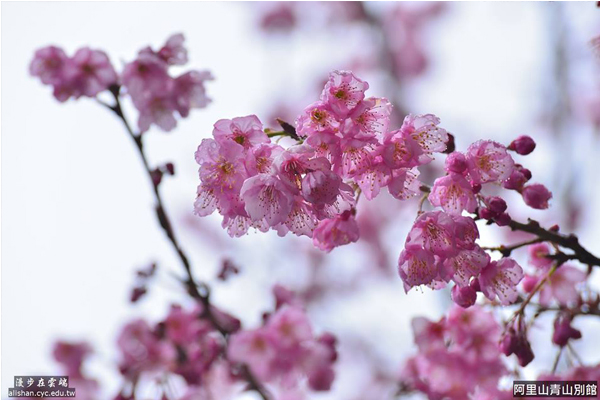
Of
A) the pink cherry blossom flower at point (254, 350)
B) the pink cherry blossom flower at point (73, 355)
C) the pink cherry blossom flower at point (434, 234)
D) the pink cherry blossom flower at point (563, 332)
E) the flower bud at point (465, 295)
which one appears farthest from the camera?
the pink cherry blossom flower at point (73, 355)

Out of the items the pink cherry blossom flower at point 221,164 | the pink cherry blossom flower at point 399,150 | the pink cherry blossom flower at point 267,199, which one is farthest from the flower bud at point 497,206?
the pink cherry blossom flower at point 221,164

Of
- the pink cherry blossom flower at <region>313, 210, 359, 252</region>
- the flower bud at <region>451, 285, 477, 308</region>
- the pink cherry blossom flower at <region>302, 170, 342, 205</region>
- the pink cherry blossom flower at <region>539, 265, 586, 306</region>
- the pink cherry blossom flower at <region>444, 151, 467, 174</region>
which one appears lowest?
the pink cherry blossom flower at <region>539, 265, 586, 306</region>

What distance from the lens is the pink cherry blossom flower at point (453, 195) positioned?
1.36 meters

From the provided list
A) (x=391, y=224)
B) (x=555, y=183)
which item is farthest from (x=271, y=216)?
(x=391, y=224)

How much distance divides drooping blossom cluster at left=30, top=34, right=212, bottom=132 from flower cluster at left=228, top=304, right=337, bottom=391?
829 mm

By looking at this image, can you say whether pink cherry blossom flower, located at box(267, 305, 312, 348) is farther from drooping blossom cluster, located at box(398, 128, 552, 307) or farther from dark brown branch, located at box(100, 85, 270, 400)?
drooping blossom cluster, located at box(398, 128, 552, 307)

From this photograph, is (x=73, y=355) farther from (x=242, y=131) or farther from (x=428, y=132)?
(x=428, y=132)

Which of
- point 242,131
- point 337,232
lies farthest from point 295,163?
point 337,232

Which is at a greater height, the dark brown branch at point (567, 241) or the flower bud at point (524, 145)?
the flower bud at point (524, 145)

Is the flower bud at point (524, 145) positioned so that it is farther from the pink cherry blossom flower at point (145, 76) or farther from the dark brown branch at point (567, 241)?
the pink cherry blossom flower at point (145, 76)

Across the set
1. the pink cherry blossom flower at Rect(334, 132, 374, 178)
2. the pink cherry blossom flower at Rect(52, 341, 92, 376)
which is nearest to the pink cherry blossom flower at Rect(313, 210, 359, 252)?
the pink cherry blossom flower at Rect(334, 132, 374, 178)

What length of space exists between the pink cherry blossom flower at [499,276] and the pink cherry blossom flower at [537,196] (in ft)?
0.51

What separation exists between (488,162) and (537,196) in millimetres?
194

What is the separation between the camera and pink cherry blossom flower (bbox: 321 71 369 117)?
1.32m
